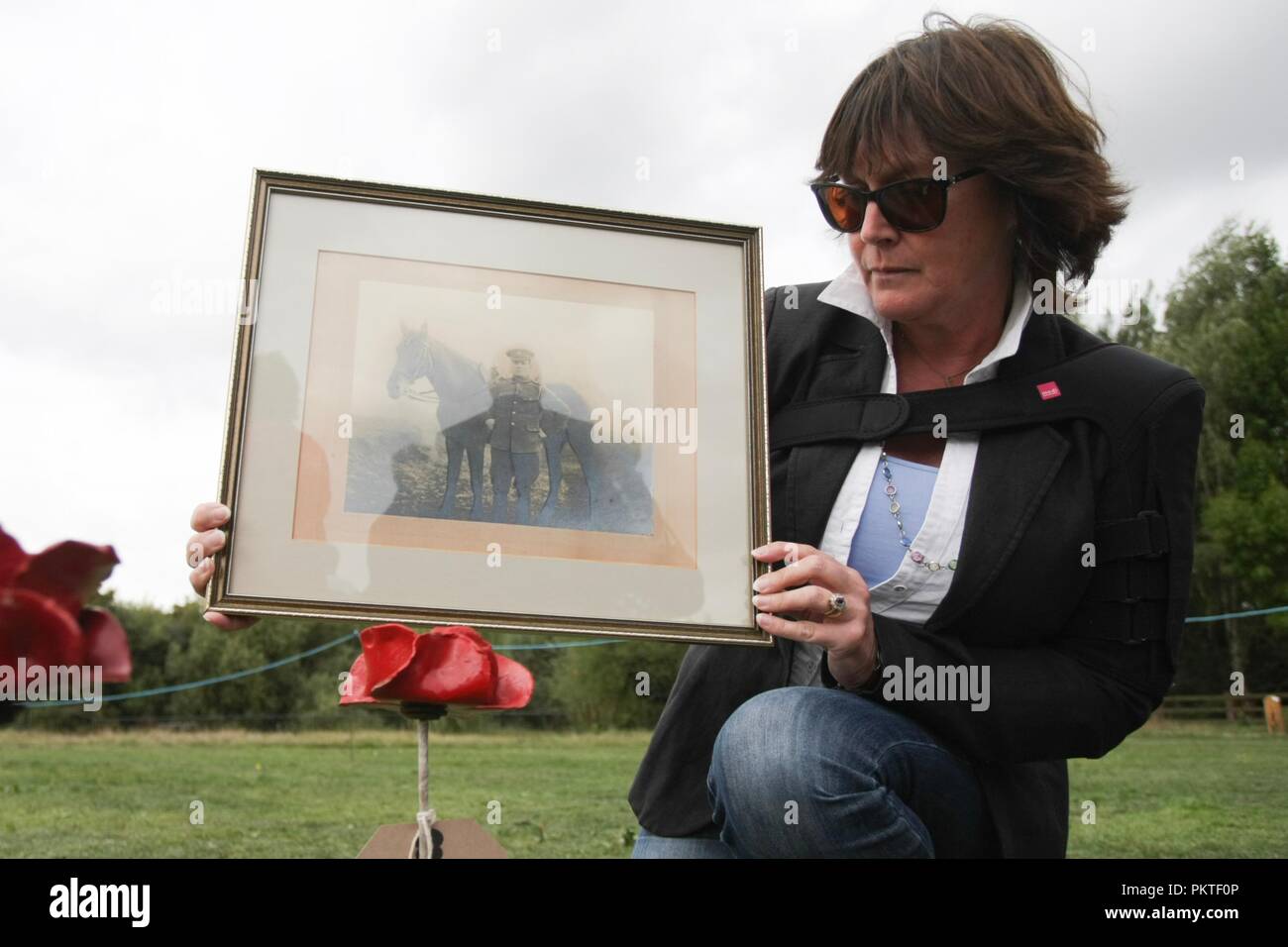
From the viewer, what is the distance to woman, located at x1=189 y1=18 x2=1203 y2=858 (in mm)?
2016

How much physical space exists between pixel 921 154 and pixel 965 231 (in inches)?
6.9

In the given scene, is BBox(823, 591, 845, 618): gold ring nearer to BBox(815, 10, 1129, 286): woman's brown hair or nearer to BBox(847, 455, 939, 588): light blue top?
BBox(847, 455, 939, 588): light blue top

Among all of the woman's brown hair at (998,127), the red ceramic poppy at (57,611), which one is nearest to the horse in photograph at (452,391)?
the woman's brown hair at (998,127)

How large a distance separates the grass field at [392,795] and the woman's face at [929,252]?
3.57m

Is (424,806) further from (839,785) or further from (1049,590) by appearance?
(1049,590)

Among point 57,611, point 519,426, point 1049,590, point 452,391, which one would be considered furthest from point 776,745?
point 57,611

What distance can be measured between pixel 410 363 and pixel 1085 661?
1.39 meters

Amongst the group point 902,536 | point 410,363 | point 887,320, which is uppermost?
point 887,320

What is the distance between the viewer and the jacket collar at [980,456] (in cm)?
215

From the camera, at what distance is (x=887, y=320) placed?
2354mm

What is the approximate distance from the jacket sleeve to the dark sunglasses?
0.58 meters

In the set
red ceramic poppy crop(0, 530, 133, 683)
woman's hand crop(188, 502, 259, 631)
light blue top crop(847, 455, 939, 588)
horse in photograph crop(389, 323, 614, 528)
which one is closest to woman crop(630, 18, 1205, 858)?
light blue top crop(847, 455, 939, 588)

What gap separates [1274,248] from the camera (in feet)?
87.5
